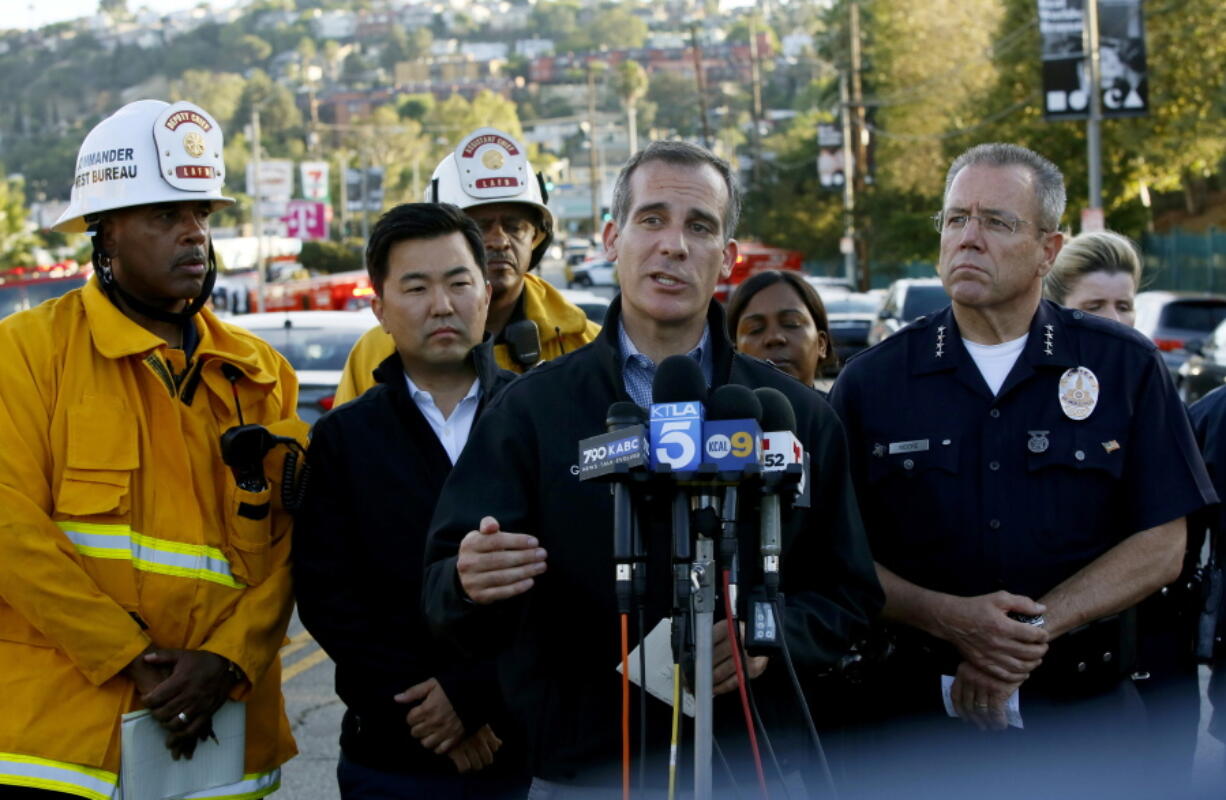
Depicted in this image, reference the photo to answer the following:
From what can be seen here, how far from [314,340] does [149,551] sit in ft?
30.1

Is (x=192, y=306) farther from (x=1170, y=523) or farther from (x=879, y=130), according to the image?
(x=879, y=130)

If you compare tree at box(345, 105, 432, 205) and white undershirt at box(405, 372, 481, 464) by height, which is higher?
tree at box(345, 105, 432, 205)

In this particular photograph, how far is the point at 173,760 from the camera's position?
4137mm

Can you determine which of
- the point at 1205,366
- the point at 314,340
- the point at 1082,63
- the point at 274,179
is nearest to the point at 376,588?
the point at 314,340

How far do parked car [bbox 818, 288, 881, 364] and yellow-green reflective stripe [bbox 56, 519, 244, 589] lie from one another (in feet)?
71.6

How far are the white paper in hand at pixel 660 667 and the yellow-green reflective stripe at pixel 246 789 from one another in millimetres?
1470

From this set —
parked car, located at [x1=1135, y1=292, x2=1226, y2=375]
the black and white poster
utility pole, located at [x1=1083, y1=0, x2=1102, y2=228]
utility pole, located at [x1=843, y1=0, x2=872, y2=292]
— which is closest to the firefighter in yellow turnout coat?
parked car, located at [x1=1135, y1=292, x2=1226, y2=375]

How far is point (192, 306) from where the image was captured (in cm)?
452

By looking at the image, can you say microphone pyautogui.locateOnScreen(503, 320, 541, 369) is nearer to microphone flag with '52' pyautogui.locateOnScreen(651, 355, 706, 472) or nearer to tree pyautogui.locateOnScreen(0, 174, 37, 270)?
microphone flag with '52' pyautogui.locateOnScreen(651, 355, 706, 472)

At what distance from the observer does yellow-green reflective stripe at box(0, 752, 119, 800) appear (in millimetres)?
3879

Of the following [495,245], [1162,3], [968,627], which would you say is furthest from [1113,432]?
[1162,3]

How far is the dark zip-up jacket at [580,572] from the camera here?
3.42 metres

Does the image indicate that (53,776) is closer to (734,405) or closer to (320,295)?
(734,405)

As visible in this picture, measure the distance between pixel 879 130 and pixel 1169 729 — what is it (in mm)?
55825
